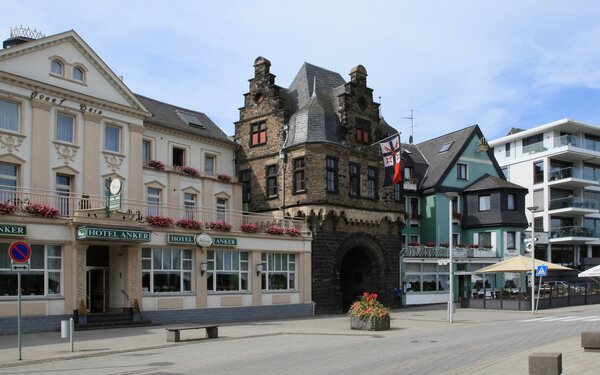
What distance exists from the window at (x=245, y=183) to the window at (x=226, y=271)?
635 cm

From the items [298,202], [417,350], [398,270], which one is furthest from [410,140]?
[417,350]

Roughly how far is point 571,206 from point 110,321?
45693mm

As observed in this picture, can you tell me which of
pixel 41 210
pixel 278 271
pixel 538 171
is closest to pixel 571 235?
pixel 538 171

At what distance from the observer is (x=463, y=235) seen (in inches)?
1959

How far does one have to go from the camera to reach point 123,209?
1155 inches

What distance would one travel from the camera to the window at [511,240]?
48281 mm

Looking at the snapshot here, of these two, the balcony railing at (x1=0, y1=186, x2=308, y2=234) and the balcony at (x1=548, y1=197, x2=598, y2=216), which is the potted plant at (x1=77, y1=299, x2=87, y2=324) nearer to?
the balcony railing at (x1=0, y1=186, x2=308, y2=234)

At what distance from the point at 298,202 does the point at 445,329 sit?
42.8 feet

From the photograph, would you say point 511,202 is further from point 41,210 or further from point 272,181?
point 41,210

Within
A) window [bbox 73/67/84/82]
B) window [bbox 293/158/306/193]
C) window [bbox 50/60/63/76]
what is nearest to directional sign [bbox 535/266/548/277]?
window [bbox 293/158/306/193]

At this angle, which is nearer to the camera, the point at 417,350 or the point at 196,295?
the point at 417,350

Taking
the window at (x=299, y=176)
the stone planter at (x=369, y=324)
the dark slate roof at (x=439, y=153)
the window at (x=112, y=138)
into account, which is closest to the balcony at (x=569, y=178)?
the dark slate roof at (x=439, y=153)

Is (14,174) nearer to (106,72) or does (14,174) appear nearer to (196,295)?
(106,72)

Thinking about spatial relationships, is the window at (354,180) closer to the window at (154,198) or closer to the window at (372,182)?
the window at (372,182)
